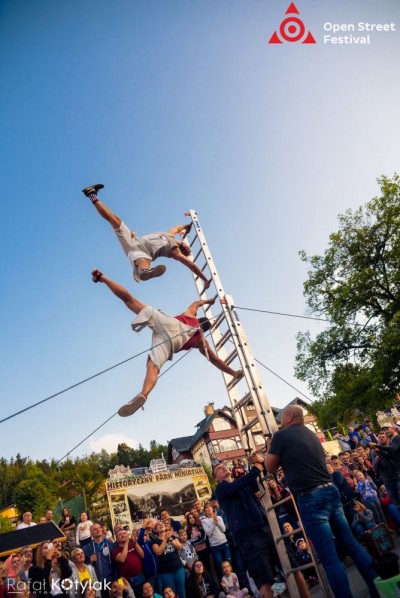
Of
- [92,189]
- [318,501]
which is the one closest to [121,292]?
[92,189]

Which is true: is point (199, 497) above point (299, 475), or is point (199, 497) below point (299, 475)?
above

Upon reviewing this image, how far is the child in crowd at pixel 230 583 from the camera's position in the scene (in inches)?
227

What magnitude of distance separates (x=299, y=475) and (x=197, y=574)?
4217 millimetres

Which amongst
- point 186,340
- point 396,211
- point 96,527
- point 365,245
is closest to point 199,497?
point 365,245

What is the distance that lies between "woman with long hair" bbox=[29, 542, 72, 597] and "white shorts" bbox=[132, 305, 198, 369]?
2711 mm

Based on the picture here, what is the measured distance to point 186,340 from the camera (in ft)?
17.5

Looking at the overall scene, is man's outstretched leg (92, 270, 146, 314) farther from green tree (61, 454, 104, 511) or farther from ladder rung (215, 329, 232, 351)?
green tree (61, 454, 104, 511)

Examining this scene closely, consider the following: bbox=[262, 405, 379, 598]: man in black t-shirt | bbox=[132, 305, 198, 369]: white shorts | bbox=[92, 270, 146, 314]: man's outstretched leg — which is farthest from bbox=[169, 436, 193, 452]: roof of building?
bbox=[262, 405, 379, 598]: man in black t-shirt

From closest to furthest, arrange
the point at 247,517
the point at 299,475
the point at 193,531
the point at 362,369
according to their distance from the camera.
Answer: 1. the point at 299,475
2. the point at 247,517
3. the point at 193,531
4. the point at 362,369

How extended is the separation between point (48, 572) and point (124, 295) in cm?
350

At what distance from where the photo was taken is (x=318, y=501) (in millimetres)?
3066

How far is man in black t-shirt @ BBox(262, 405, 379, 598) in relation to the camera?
2900 millimetres

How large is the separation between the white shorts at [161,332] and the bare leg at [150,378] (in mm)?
54

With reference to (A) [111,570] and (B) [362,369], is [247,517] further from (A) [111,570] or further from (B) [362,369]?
(B) [362,369]
